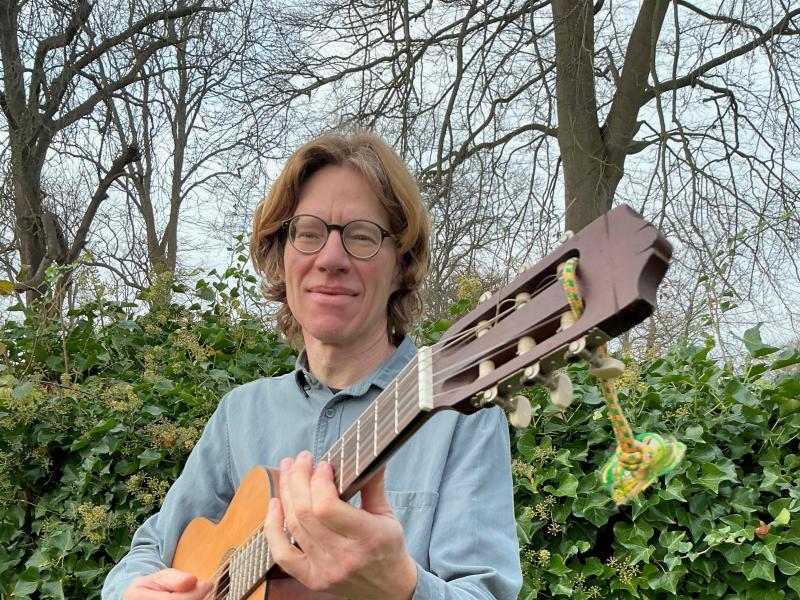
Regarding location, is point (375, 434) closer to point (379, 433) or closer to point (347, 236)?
point (379, 433)

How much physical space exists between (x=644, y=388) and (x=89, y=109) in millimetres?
5737

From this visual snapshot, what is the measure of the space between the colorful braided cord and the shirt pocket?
0.62 metres

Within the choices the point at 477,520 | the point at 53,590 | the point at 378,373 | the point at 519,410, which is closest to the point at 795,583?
the point at 477,520

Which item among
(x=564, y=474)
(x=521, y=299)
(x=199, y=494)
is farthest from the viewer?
(x=564, y=474)

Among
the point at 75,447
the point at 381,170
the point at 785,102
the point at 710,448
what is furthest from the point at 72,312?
the point at 785,102

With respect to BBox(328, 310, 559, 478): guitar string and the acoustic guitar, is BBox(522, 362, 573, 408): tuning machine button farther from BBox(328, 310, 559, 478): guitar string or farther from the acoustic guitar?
BBox(328, 310, 559, 478): guitar string

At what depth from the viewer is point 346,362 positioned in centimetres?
179

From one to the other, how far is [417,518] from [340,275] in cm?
55

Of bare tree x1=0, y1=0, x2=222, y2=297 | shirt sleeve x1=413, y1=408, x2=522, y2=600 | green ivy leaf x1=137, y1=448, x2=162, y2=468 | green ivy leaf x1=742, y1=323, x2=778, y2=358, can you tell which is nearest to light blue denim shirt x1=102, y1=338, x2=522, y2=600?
shirt sleeve x1=413, y1=408, x2=522, y2=600

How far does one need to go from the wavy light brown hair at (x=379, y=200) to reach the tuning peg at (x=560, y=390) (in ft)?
3.01

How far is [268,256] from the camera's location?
6.74 feet

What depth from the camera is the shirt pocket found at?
1.45 metres

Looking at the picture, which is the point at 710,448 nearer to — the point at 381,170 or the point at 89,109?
the point at 381,170

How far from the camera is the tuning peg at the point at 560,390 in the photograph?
33.7 inches
